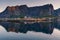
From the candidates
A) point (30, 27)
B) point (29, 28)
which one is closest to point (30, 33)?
point (29, 28)

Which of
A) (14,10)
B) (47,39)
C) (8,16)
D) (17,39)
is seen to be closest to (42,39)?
(47,39)

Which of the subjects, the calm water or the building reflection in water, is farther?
the building reflection in water

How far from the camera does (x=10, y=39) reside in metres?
21.1

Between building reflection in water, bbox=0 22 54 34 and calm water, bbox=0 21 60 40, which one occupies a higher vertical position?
building reflection in water, bbox=0 22 54 34

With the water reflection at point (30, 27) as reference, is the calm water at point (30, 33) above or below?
below

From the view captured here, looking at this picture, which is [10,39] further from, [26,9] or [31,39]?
[26,9]

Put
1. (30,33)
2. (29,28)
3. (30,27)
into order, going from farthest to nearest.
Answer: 1. (30,27)
2. (29,28)
3. (30,33)

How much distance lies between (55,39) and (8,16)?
81.9 metres

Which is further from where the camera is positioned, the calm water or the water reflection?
the water reflection

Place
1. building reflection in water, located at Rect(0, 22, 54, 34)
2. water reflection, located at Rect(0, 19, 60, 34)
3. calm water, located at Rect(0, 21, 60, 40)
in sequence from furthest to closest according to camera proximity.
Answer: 1. water reflection, located at Rect(0, 19, 60, 34)
2. building reflection in water, located at Rect(0, 22, 54, 34)
3. calm water, located at Rect(0, 21, 60, 40)

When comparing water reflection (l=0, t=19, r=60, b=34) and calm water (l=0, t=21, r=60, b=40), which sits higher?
water reflection (l=0, t=19, r=60, b=34)

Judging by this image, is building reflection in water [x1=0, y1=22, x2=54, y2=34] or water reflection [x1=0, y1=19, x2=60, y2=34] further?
water reflection [x1=0, y1=19, x2=60, y2=34]

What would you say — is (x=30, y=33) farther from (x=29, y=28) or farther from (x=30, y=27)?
(x=30, y=27)

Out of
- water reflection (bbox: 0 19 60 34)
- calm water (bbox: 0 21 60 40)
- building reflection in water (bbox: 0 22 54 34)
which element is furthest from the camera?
water reflection (bbox: 0 19 60 34)
